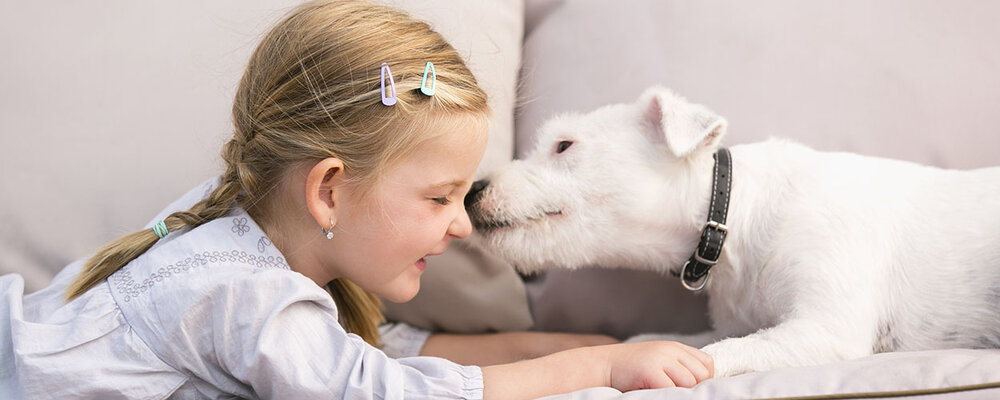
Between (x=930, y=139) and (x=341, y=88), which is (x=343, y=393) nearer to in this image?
(x=341, y=88)

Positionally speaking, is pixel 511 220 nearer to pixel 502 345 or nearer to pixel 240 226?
pixel 502 345

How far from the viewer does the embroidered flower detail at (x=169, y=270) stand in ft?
3.20

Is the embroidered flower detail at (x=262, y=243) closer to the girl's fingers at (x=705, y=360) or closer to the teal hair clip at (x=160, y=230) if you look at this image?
the teal hair clip at (x=160, y=230)

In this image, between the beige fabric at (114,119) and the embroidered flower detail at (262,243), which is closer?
the embroidered flower detail at (262,243)

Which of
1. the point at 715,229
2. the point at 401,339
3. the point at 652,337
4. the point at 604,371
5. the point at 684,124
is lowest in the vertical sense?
the point at 401,339

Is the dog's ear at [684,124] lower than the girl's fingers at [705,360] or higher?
higher

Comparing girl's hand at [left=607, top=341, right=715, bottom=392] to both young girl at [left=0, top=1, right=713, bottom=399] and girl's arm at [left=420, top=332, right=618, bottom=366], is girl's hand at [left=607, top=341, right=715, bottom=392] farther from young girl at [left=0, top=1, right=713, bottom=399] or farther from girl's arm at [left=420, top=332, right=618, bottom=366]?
girl's arm at [left=420, top=332, right=618, bottom=366]

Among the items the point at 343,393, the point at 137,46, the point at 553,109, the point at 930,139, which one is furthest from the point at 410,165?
the point at 930,139

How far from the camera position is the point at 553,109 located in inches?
61.1

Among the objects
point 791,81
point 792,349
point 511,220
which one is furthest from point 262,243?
point 791,81

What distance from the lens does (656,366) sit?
0.99 meters

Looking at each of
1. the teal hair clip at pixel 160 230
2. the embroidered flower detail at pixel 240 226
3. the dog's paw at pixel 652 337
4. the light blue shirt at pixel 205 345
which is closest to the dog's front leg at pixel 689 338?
the dog's paw at pixel 652 337

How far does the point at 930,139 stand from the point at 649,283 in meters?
0.58

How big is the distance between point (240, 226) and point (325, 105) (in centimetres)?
21
